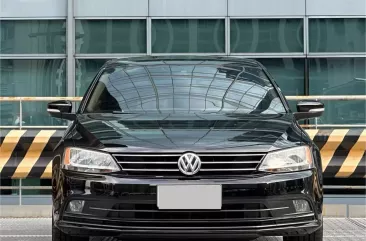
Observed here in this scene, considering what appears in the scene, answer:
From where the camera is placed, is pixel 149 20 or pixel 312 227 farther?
pixel 149 20

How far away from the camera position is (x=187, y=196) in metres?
3.89

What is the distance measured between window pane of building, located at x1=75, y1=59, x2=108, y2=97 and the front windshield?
7.50m

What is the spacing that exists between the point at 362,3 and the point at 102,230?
411 inches

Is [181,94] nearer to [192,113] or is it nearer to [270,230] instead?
[192,113]

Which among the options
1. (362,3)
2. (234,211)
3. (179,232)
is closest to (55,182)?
(179,232)

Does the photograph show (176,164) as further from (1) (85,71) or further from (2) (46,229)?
(1) (85,71)

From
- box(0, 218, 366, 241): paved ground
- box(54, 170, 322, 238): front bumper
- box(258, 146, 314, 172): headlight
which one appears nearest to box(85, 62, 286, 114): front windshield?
box(258, 146, 314, 172): headlight

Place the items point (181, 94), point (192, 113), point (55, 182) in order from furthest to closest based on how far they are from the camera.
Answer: point (181, 94) < point (192, 113) < point (55, 182)

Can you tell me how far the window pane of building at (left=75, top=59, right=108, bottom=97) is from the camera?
1302 centimetres

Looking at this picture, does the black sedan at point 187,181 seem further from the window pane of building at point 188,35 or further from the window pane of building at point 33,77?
the window pane of building at point 33,77

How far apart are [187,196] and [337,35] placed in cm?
990

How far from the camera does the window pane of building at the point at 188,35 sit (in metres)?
13.0

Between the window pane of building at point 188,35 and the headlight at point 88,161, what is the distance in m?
9.00

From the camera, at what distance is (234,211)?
12.8 ft
